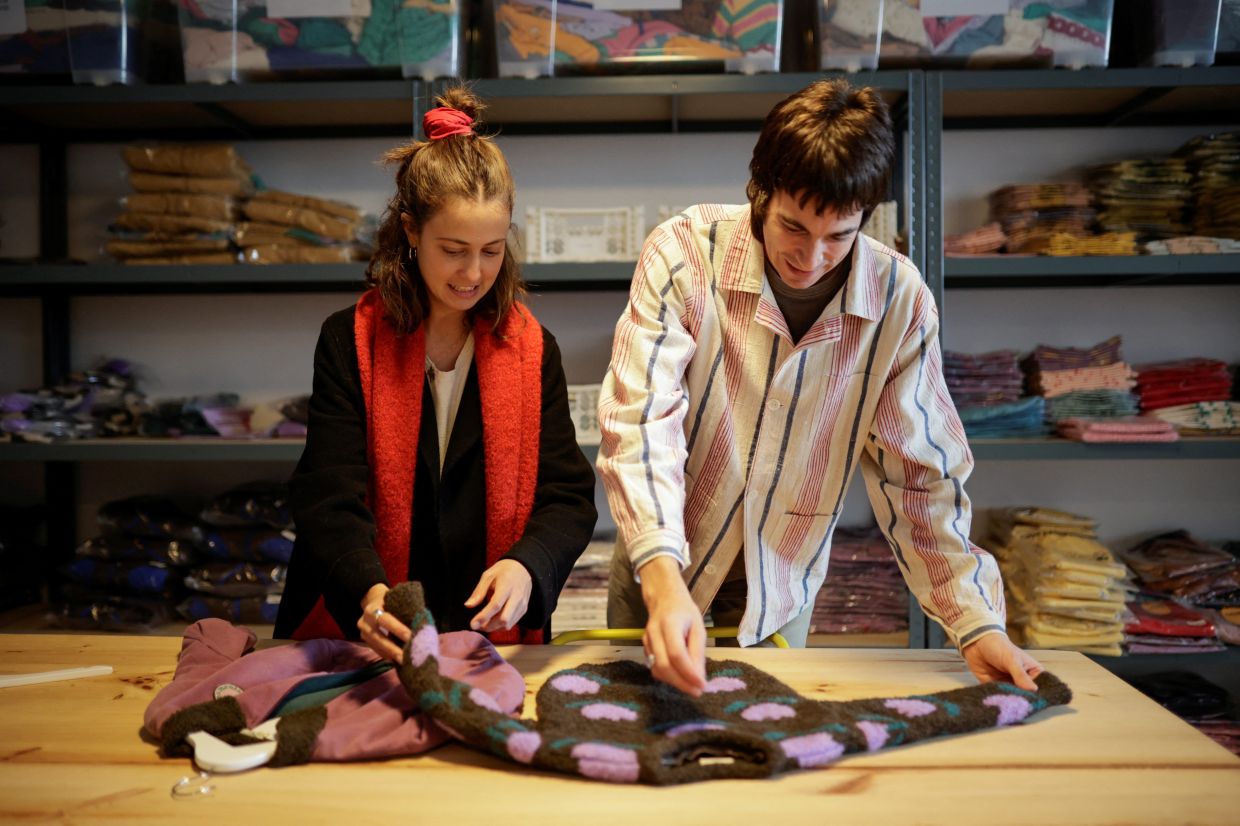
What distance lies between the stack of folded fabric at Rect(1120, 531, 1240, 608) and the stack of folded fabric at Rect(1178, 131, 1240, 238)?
31.1 inches

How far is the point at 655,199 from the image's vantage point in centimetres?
257

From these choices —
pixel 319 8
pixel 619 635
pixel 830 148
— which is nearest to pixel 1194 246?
pixel 830 148

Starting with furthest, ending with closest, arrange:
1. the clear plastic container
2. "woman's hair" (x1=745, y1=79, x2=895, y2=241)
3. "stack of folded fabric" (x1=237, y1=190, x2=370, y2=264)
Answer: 1. "stack of folded fabric" (x1=237, y1=190, x2=370, y2=264)
2. the clear plastic container
3. "woman's hair" (x1=745, y1=79, x2=895, y2=241)

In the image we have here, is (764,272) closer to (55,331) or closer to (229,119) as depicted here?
(229,119)

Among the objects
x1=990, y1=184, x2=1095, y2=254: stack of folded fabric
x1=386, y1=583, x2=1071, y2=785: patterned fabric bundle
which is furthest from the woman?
x1=990, y1=184, x2=1095, y2=254: stack of folded fabric

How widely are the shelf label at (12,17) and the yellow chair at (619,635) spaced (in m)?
2.06

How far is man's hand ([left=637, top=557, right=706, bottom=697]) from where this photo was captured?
2.82 ft

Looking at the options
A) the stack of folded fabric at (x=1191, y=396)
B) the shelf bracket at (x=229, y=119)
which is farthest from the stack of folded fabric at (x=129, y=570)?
the stack of folded fabric at (x=1191, y=396)

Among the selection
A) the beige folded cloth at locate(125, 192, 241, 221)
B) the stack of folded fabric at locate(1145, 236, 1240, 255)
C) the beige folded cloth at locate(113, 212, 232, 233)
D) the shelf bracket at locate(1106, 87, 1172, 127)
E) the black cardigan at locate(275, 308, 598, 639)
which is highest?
the shelf bracket at locate(1106, 87, 1172, 127)

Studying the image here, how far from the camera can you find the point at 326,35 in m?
2.15

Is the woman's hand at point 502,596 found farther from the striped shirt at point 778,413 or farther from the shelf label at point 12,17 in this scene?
the shelf label at point 12,17

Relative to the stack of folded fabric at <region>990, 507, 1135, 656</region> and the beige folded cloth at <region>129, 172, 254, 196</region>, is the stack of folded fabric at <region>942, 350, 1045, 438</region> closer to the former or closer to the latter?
the stack of folded fabric at <region>990, 507, 1135, 656</region>

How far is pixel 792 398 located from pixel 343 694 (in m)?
0.66

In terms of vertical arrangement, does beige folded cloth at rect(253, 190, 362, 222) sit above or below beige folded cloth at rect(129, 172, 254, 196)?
below
